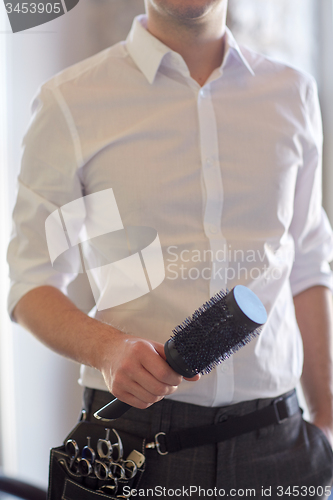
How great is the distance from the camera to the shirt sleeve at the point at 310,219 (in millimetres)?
633

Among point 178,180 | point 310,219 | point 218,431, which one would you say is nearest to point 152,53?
point 178,180

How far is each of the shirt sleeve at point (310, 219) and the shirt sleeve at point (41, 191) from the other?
12.1 inches

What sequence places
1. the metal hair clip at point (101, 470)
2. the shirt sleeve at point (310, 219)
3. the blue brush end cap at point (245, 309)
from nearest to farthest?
the blue brush end cap at point (245, 309) → the metal hair clip at point (101, 470) → the shirt sleeve at point (310, 219)

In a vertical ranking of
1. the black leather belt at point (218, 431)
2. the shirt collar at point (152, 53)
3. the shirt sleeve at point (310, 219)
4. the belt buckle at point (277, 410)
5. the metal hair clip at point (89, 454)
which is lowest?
the belt buckle at point (277, 410)

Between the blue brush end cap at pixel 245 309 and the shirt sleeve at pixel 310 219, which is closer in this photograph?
the blue brush end cap at pixel 245 309

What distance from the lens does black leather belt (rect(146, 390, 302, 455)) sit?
52 cm

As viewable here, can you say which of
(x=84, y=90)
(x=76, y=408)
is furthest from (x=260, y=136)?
(x=76, y=408)

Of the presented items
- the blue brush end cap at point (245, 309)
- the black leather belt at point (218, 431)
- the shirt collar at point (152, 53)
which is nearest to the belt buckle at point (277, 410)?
the black leather belt at point (218, 431)

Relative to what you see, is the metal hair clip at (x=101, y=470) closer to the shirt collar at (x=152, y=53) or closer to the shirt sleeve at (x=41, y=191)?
the shirt sleeve at (x=41, y=191)

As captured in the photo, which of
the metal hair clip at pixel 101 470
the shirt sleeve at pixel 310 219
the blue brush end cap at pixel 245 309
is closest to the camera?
the blue brush end cap at pixel 245 309

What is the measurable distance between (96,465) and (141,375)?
0.18 metres

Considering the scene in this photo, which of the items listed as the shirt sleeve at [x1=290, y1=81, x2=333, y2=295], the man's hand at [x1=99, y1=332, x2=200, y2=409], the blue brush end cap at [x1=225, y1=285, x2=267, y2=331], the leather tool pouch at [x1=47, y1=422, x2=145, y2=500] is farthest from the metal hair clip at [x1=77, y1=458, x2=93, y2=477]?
the shirt sleeve at [x1=290, y1=81, x2=333, y2=295]

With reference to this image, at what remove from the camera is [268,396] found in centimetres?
56

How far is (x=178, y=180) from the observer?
0.52 m
